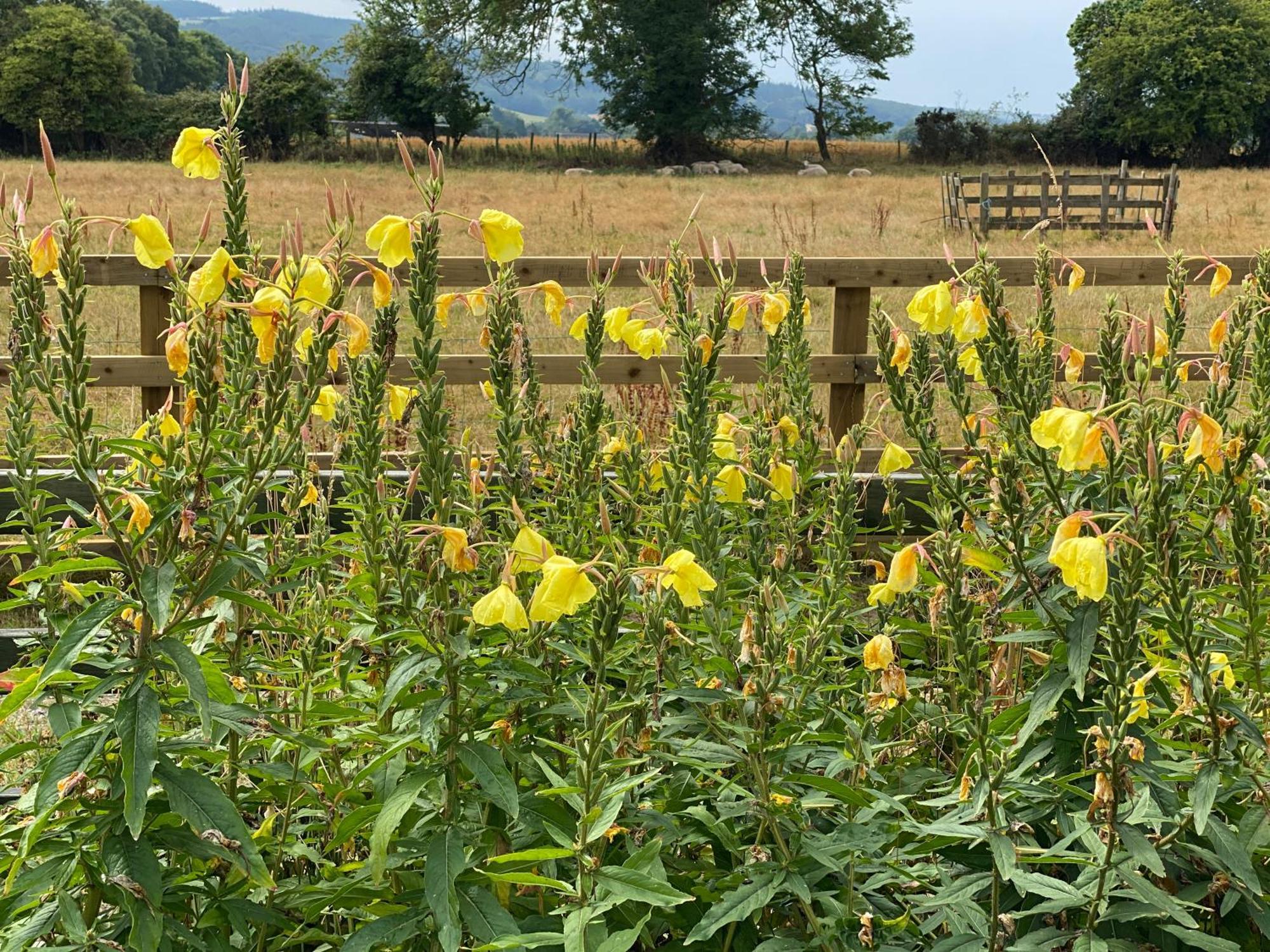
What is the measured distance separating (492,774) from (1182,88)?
52722mm

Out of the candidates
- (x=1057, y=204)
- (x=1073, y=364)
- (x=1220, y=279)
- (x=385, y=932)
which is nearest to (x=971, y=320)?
(x=1073, y=364)

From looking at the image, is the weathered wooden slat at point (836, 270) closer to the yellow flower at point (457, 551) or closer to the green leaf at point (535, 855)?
the yellow flower at point (457, 551)

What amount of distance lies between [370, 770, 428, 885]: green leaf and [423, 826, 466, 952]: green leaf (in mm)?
70

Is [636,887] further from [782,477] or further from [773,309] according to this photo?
[773,309]

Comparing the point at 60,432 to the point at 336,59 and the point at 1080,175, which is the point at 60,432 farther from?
the point at 336,59

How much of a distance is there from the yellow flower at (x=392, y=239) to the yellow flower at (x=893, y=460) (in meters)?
1.19

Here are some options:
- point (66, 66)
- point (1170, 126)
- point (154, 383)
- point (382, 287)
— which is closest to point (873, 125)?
point (1170, 126)

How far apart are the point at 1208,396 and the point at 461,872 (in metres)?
1.83

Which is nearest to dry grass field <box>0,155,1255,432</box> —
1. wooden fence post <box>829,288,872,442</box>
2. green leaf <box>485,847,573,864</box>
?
wooden fence post <box>829,288,872,442</box>

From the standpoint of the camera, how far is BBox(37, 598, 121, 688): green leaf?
1704mm

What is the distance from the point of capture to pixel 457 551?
1771 millimetres

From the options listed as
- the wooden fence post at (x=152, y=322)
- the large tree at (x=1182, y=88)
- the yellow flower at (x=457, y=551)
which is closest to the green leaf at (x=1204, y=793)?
the yellow flower at (x=457, y=551)

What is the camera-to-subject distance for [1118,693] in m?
1.72

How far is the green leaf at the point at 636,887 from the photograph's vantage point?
1662mm
